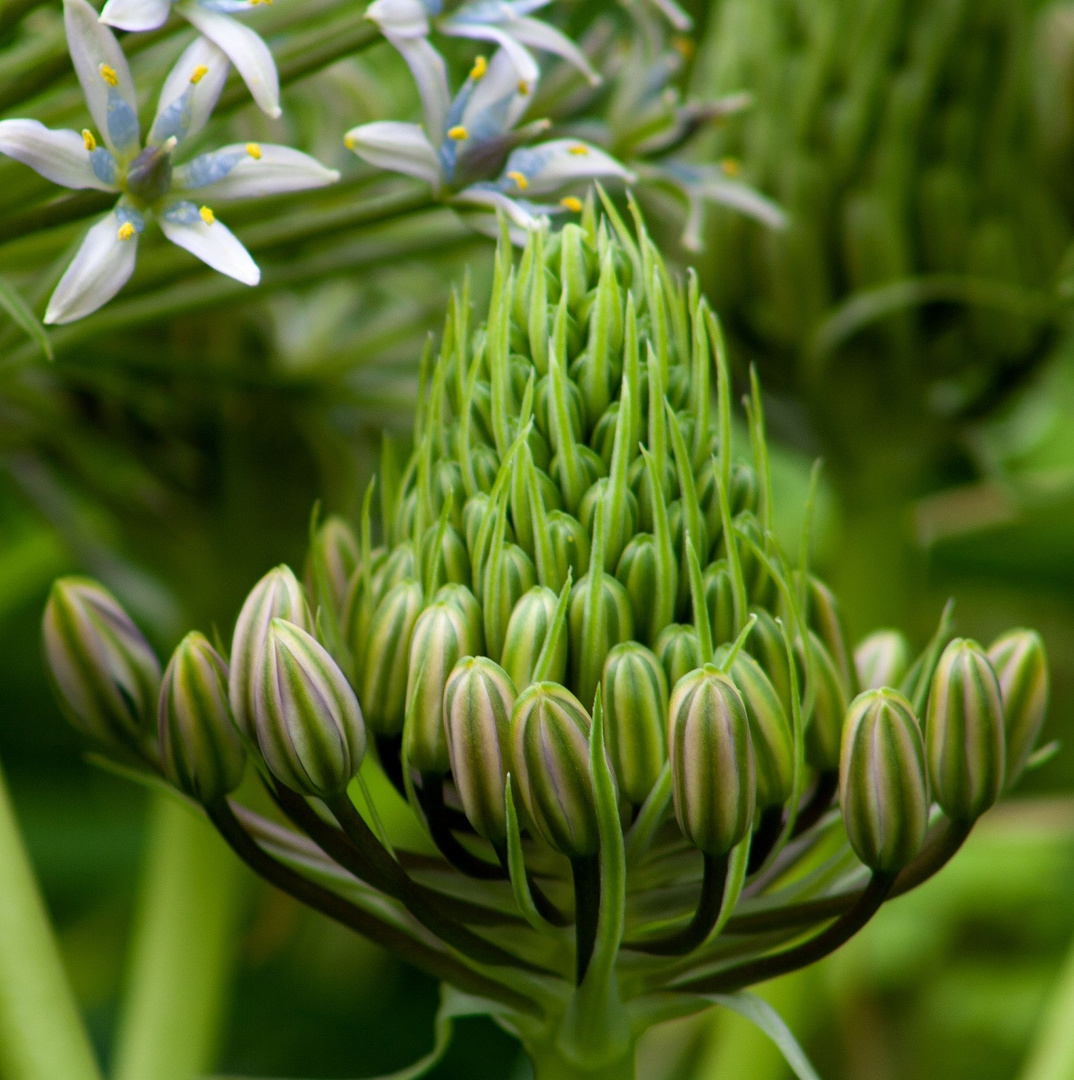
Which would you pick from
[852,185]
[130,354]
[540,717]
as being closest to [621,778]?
[540,717]

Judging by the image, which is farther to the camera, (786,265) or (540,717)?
(786,265)

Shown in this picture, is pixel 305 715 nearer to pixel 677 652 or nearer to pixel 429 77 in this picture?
pixel 677 652

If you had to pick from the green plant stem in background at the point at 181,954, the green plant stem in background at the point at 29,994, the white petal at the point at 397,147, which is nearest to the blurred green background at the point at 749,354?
the green plant stem in background at the point at 181,954

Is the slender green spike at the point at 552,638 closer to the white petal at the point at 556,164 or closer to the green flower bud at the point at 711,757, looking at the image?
the green flower bud at the point at 711,757

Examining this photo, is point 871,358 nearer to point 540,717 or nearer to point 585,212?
point 585,212

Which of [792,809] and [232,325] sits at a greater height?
[232,325]

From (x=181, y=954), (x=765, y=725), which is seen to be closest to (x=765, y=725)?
(x=765, y=725)

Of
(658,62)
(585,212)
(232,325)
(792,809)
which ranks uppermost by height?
(658,62)
